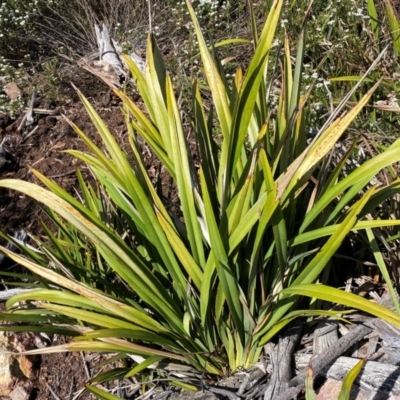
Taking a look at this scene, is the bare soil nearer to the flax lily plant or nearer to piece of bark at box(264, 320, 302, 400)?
the flax lily plant

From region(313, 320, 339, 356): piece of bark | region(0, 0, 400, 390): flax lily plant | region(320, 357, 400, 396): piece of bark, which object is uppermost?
region(0, 0, 400, 390): flax lily plant

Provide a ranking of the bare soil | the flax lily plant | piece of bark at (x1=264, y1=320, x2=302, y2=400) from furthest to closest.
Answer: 1. the bare soil
2. piece of bark at (x1=264, y1=320, x2=302, y2=400)
3. the flax lily plant

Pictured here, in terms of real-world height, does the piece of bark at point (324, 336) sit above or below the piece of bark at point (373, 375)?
above

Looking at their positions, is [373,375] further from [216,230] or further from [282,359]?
[216,230]

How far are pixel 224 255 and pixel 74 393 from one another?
1103 millimetres

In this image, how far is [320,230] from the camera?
1.59m

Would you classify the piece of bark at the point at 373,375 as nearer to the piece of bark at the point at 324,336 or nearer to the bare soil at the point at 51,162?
the piece of bark at the point at 324,336

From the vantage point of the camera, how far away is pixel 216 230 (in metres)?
1.49

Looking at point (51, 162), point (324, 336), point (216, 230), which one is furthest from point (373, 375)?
point (51, 162)

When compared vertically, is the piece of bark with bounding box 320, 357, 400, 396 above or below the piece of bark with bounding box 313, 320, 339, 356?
below

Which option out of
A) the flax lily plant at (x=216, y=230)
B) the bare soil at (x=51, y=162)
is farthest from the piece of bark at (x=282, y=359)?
the bare soil at (x=51, y=162)

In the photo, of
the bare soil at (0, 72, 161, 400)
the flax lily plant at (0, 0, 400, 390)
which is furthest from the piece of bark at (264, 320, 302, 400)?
the bare soil at (0, 72, 161, 400)

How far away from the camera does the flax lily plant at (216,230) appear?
1.54m

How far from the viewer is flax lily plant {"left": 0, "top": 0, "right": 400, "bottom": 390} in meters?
1.54
